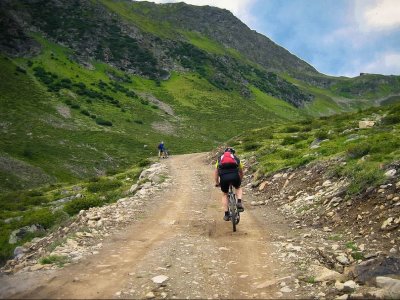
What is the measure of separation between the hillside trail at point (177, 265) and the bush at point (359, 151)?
526 centimetres

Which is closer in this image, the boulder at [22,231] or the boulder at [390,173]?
the boulder at [390,173]

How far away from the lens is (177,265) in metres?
8.90

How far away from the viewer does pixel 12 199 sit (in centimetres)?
3098

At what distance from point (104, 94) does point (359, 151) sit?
279 feet

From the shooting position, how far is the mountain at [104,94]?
53406 millimetres

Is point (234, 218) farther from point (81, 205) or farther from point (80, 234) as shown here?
point (81, 205)

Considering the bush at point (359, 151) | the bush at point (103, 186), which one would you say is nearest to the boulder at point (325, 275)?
the bush at point (359, 151)

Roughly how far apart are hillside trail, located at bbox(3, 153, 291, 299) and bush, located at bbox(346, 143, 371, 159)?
5.26 meters

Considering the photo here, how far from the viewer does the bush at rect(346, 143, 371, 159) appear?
A: 1656cm

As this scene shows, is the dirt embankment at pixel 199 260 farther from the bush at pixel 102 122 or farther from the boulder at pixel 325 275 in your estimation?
the bush at pixel 102 122

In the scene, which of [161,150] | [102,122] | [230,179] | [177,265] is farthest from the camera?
[102,122]

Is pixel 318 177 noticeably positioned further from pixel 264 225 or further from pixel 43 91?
pixel 43 91

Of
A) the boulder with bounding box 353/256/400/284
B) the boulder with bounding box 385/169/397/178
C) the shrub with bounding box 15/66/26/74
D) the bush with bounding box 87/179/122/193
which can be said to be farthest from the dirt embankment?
the shrub with bounding box 15/66/26/74

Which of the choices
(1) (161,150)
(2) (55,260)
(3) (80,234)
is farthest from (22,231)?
(1) (161,150)
